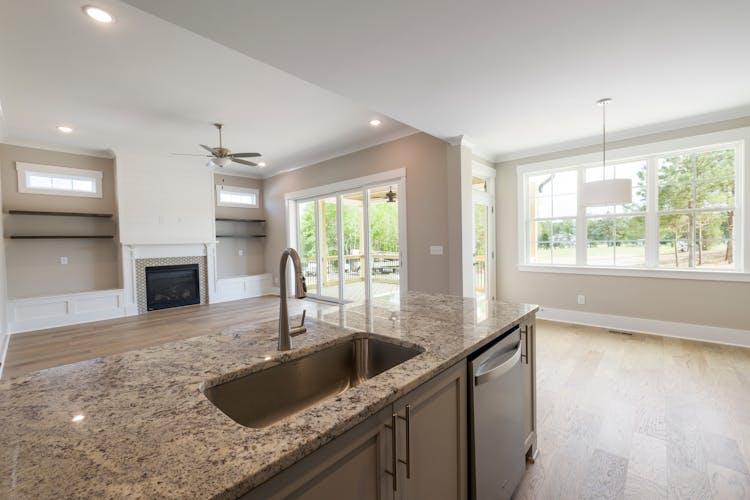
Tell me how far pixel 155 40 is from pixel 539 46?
2840 mm

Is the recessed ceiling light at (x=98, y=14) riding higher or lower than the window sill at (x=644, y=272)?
higher

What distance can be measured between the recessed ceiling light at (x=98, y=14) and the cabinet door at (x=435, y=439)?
9.97 ft

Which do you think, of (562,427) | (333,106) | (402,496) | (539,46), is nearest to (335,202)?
(333,106)

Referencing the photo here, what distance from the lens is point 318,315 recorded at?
1801mm

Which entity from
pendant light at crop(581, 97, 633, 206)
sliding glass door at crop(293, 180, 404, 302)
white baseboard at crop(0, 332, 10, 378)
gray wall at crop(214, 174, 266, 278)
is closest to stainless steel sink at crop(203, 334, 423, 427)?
sliding glass door at crop(293, 180, 404, 302)

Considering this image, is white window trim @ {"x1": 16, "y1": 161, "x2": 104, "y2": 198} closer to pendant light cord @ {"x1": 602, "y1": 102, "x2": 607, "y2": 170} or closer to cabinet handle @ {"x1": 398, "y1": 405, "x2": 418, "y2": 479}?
cabinet handle @ {"x1": 398, "y1": 405, "x2": 418, "y2": 479}

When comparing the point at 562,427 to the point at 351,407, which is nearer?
the point at 351,407

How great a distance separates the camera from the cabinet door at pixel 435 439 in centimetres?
98

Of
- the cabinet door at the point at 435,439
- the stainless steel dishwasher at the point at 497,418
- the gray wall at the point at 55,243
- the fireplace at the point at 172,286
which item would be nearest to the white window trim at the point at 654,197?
the stainless steel dishwasher at the point at 497,418

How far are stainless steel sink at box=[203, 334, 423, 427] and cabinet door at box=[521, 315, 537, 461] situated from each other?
0.85 meters

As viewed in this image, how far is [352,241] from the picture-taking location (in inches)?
228

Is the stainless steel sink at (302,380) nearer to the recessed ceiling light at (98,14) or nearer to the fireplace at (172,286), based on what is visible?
the recessed ceiling light at (98,14)

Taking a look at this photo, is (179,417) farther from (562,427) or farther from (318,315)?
(562,427)

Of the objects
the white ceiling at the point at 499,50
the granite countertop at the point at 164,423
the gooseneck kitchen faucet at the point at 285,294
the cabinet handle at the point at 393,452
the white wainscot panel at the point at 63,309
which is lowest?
the white wainscot panel at the point at 63,309
